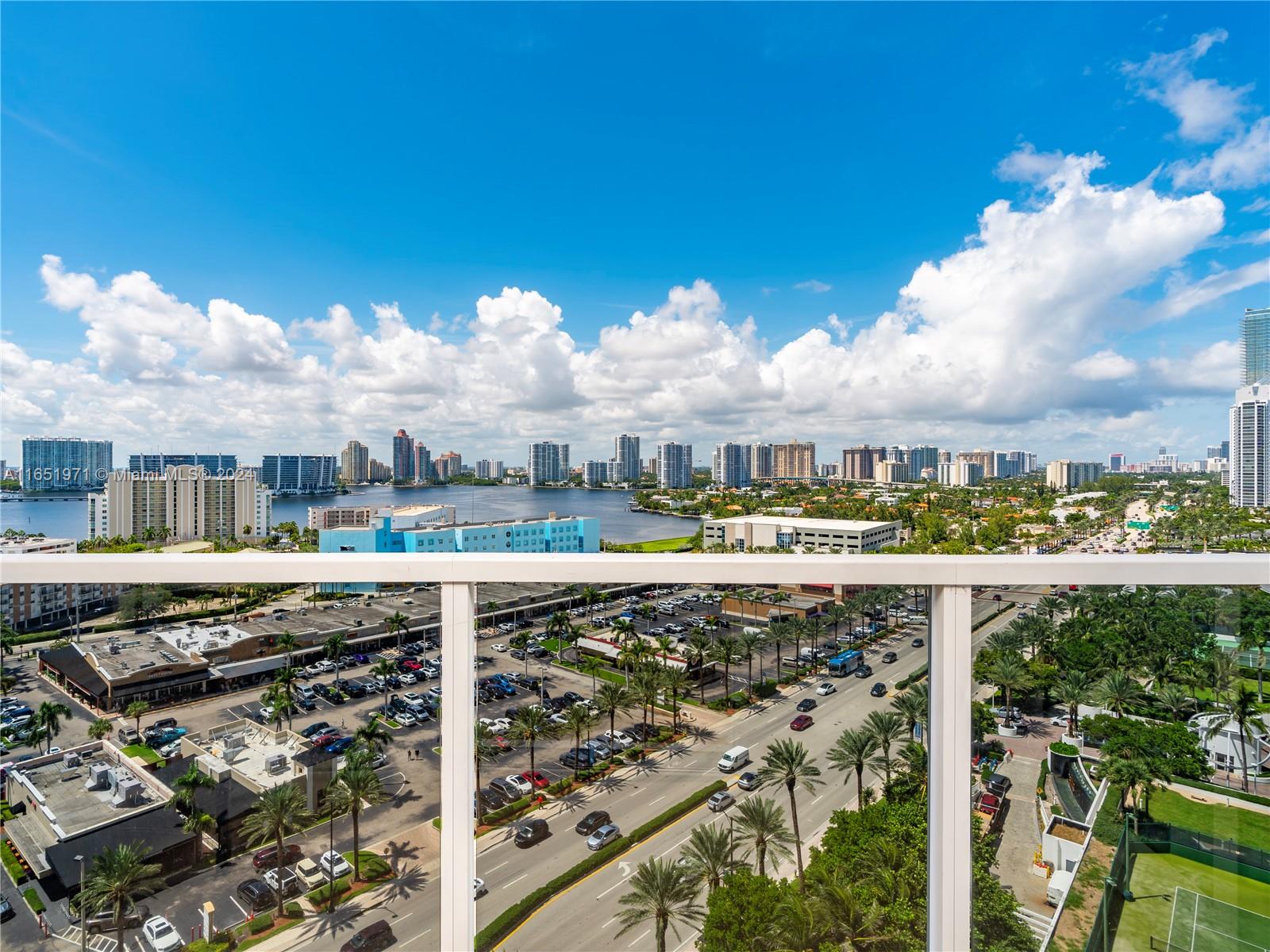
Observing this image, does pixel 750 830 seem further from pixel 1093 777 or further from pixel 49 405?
pixel 49 405

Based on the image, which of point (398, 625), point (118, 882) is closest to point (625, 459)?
point (398, 625)

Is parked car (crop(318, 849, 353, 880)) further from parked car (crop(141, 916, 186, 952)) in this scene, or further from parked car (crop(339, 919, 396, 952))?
parked car (crop(141, 916, 186, 952))

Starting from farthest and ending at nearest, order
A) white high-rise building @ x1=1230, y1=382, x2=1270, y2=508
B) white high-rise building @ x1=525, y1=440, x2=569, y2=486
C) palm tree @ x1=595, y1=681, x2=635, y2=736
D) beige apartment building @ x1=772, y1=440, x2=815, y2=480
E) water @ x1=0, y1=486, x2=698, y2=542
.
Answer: beige apartment building @ x1=772, y1=440, x2=815, y2=480 < white high-rise building @ x1=525, y1=440, x2=569, y2=486 < water @ x1=0, y1=486, x2=698, y2=542 < white high-rise building @ x1=1230, y1=382, x2=1270, y2=508 < palm tree @ x1=595, y1=681, x2=635, y2=736

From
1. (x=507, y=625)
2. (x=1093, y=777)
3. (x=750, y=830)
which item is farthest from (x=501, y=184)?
(x=1093, y=777)

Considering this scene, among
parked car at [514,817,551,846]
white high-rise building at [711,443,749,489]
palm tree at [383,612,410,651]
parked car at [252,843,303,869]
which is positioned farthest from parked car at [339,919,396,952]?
white high-rise building at [711,443,749,489]

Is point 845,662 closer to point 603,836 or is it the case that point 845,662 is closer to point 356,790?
point 603,836
